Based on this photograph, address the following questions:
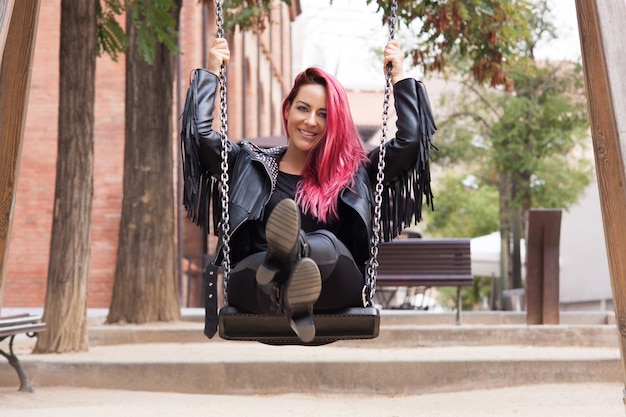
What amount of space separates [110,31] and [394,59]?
18.0ft

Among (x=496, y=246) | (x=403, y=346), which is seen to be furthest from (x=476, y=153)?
(x=403, y=346)

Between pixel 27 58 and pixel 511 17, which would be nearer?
pixel 27 58

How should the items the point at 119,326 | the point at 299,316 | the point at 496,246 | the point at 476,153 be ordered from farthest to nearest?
the point at 496,246
the point at 476,153
the point at 119,326
the point at 299,316

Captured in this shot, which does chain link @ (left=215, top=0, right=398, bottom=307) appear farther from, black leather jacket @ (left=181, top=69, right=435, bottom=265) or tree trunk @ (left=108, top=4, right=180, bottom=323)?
tree trunk @ (left=108, top=4, right=180, bottom=323)

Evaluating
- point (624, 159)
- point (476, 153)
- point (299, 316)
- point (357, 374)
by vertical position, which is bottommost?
point (357, 374)

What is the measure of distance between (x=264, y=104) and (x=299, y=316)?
28.1 metres

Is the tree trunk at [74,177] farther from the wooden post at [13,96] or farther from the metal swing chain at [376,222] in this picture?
the metal swing chain at [376,222]

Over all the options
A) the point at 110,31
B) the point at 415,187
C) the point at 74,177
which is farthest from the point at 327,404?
the point at 110,31

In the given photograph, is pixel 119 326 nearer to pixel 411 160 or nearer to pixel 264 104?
pixel 411 160

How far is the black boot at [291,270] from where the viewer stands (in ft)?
13.0

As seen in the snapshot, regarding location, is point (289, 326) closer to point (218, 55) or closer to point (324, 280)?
point (324, 280)

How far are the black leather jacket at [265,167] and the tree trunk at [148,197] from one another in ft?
22.3

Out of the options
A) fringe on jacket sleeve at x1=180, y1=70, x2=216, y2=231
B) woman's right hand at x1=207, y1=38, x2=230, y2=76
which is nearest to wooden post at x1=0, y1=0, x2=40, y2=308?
fringe on jacket sleeve at x1=180, y1=70, x2=216, y2=231

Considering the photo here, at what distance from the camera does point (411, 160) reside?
5.09m
